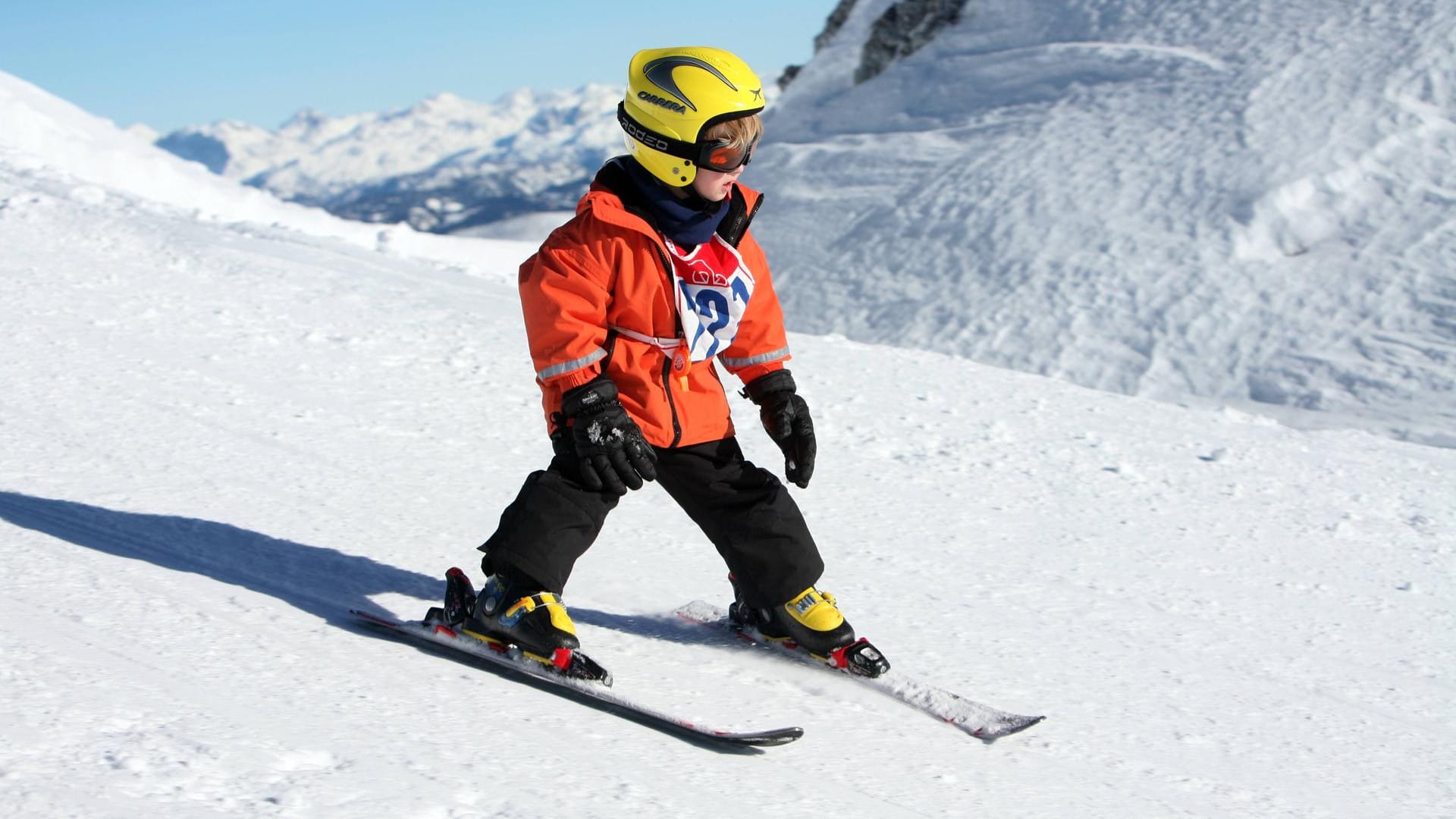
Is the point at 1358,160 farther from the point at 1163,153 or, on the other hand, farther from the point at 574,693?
the point at 574,693

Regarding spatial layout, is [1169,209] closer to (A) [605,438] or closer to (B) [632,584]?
(B) [632,584]

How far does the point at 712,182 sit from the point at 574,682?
1.13m

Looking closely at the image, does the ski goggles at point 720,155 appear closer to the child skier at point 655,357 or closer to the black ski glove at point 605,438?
the child skier at point 655,357

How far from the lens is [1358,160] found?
12.4 metres

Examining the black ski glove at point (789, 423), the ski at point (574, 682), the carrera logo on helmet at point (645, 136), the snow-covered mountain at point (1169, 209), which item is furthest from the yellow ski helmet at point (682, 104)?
the snow-covered mountain at point (1169, 209)

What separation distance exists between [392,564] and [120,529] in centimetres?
69

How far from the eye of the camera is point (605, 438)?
2486mm

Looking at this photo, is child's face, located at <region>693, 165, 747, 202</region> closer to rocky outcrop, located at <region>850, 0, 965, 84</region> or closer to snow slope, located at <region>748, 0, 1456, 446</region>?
snow slope, located at <region>748, 0, 1456, 446</region>

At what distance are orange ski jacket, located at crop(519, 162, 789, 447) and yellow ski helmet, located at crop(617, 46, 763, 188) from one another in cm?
10

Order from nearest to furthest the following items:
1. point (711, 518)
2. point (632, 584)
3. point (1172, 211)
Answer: point (711, 518) → point (632, 584) → point (1172, 211)

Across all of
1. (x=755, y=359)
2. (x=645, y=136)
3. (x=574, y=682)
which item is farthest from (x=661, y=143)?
(x=574, y=682)

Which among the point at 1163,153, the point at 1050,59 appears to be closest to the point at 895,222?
the point at 1163,153

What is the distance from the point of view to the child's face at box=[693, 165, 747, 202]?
8.69ft

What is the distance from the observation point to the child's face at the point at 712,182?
2648 millimetres
